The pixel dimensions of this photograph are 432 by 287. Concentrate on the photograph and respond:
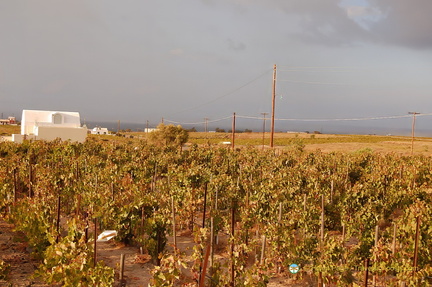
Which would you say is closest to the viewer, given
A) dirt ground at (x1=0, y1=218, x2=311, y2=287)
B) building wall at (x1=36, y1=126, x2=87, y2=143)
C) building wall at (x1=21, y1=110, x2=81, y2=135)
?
dirt ground at (x1=0, y1=218, x2=311, y2=287)

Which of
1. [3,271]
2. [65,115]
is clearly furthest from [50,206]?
[65,115]

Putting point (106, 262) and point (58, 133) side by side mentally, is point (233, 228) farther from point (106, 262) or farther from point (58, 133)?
point (58, 133)

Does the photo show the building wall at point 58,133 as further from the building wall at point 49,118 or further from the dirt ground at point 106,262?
the dirt ground at point 106,262

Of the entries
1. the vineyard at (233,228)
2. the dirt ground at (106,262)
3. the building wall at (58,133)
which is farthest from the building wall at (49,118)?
the dirt ground at (106,262)

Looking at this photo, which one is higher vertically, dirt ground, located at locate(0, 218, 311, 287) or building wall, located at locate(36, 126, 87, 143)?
building wall, located at locate(36, 126, 87, 143)

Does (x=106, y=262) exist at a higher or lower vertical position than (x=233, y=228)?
lower

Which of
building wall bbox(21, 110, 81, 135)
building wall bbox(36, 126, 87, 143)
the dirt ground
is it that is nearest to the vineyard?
the dirt ground

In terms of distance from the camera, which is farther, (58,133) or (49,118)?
(49,118)

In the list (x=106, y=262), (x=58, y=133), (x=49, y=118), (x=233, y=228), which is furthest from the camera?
(x=49, y=118)

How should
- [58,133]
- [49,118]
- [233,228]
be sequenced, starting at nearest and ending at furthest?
1. [233,228]
2. [58,133]
3. [49,118]

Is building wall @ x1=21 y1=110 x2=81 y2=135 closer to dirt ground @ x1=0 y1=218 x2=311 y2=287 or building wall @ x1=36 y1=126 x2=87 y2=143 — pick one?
building wall @ x1=36 y1=126 x2=87 y2=143

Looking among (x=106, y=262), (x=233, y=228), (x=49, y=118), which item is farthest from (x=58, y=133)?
(x=233, y=228)

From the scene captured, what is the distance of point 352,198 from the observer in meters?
12.7

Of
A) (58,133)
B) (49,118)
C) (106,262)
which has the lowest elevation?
(106,262)
